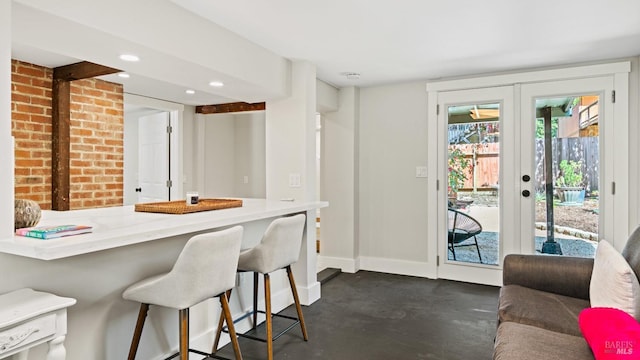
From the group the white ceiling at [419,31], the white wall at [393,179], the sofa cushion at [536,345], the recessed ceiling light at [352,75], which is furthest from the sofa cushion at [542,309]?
the recessed ceiling light at [352,75]

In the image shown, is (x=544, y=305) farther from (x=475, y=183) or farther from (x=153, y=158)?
(x=153, y=158)

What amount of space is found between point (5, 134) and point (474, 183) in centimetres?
381

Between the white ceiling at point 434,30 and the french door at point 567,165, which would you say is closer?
the white ceiling at point 434,30

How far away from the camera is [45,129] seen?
139 inches

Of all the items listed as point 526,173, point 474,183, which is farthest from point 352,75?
point 526,173

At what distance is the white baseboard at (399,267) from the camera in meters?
4.31

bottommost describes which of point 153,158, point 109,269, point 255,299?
point 255,299

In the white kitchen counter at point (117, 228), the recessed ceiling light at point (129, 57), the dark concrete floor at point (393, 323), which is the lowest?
the dark concrete floor at point (393, 323)

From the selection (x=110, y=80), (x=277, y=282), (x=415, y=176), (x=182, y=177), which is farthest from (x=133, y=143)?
(x=415, y=176)

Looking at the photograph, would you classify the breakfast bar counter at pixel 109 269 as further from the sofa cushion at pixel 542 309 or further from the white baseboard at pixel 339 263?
the white baseboard at pixel 339 263

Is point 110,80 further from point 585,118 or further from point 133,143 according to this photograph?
point 585,118

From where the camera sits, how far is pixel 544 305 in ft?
6.74

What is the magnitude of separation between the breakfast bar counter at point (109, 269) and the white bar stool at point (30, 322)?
146mm

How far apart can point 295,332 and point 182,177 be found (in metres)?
3.05
